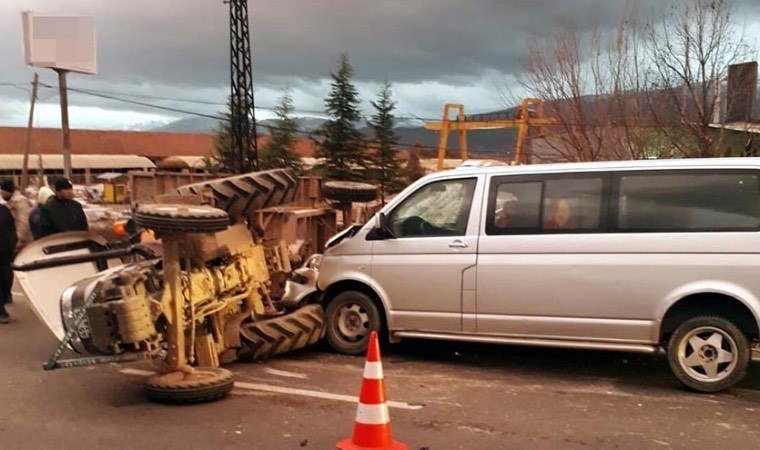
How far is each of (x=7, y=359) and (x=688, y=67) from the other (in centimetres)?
1311

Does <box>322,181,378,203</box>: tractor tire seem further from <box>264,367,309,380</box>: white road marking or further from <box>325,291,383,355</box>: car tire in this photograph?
<box>264,367,309,380</box>: white road marking

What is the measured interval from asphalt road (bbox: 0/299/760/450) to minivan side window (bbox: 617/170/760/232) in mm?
1422

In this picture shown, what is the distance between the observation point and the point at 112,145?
57.6m

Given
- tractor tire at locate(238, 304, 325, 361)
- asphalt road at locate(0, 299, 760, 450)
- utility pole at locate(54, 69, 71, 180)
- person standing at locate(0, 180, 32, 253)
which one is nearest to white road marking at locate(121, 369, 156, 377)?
asphalt road at locate(0, 299, 760, 450)

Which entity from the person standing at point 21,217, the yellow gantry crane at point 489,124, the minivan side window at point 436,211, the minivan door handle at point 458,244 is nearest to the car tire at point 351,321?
the minivan side window at point 436,211

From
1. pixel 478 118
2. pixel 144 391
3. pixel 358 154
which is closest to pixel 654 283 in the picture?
pixel 144 391

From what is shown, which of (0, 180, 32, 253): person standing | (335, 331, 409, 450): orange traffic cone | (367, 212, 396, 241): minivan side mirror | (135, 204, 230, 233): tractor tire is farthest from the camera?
(0, 180, 32, 253): person standing

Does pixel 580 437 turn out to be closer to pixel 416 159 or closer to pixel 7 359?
pixel 7 359

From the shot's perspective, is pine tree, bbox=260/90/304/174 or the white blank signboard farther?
pine tree, bbox=260/90/304/174

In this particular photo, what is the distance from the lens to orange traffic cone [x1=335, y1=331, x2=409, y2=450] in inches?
176

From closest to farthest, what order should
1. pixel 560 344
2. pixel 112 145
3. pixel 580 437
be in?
pixel 580 437 < pixel 560 344 < pixel 112 145

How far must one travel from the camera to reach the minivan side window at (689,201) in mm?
5996

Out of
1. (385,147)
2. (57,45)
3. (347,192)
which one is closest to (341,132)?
(385,147)

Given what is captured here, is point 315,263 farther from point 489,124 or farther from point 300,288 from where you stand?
point 489,124
